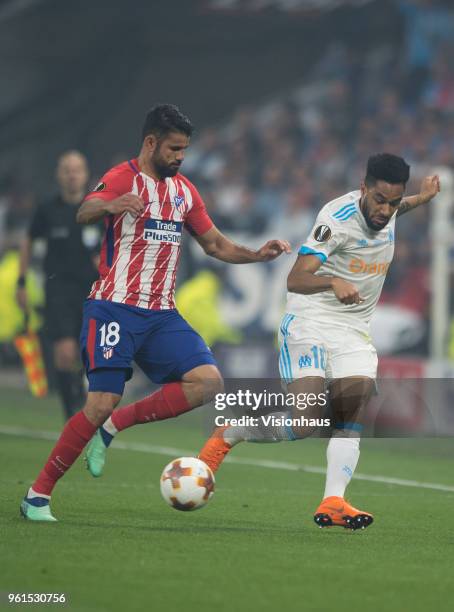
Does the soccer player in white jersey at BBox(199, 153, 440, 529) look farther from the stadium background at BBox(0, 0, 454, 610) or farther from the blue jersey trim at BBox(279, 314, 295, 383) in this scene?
the stadium background at BBox(0, 0, 454, 610)

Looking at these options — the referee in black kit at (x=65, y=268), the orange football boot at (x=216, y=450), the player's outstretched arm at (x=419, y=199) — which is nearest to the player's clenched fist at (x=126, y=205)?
the orange football boot at (x=216, y=450)

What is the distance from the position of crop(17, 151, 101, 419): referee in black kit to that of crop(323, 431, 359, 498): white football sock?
5.04m

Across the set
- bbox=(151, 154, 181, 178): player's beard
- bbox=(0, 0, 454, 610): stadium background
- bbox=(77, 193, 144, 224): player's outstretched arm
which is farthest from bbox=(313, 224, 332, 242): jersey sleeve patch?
bbox=(0, 0, 454, 610): stadium background

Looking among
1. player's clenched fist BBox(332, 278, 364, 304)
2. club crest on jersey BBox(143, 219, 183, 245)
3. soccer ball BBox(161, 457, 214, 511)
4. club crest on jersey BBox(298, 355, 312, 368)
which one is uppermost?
club crest on jersey BBox(143, 219, 183, 245)

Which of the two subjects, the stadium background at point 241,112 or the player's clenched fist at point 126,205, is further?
the stadium background at point 241,112

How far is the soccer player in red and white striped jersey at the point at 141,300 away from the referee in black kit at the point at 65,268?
4.59 m

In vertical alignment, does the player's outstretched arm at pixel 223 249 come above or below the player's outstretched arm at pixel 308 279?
above

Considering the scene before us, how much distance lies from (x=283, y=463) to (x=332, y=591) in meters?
5.47

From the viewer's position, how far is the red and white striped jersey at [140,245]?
7406 millimetres

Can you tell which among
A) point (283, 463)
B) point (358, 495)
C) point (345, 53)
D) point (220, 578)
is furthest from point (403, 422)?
point (345, 53)

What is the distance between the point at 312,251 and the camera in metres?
7.45

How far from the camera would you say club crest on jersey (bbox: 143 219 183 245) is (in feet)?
24.4

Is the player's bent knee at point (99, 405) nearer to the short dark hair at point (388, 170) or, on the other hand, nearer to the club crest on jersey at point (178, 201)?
the club crest on jersey at point (178, 201)

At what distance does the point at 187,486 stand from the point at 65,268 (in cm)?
545
